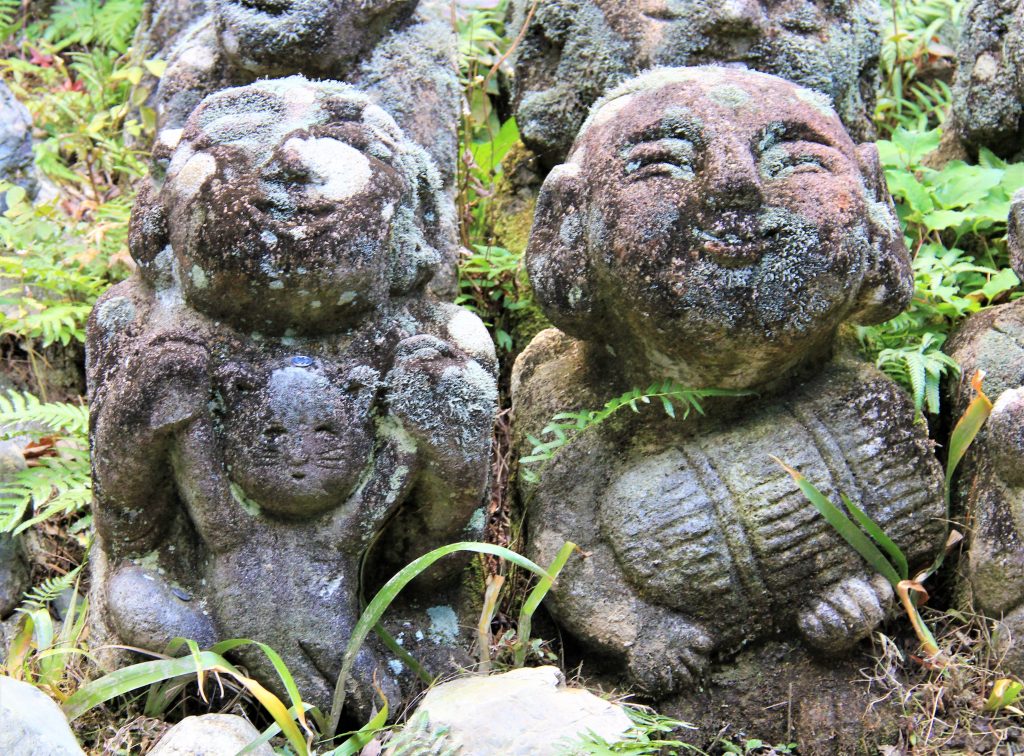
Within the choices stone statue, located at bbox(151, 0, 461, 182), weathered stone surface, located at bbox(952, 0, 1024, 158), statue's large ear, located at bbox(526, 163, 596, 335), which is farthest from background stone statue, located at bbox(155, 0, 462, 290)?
weathered stone surface, located at bbox(952, 0, 1024, 158)

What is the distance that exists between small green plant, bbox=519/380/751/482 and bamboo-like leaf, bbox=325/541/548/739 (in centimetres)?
38

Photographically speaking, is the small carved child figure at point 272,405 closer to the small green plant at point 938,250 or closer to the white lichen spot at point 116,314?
the white lichen spot at point 116,314

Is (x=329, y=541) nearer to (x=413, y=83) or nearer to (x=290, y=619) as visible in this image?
(x=290, y=619)

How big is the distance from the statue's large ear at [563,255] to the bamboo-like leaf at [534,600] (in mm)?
546

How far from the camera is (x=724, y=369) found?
2945 millimetres

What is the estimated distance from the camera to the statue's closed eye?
289 cm

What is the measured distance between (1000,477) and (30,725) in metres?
2.13

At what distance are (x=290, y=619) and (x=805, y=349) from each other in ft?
4.26

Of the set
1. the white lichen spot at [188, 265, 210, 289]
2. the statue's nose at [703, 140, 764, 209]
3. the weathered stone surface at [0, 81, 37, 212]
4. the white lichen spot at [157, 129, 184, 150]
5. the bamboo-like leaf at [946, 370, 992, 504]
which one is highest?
the white lichen spot at [157, 129, 184, 150]

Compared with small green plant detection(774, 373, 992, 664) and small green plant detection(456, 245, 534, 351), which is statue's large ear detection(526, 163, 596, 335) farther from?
small green plant detection(456, 245, 534, 351)

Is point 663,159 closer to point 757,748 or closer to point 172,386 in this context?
point 172,386

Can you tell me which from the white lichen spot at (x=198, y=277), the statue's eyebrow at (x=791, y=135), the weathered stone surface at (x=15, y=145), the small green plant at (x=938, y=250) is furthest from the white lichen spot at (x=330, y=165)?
the weathered stone surface at (x=15, y=145)

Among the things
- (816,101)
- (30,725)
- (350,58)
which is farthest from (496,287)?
(30,725)

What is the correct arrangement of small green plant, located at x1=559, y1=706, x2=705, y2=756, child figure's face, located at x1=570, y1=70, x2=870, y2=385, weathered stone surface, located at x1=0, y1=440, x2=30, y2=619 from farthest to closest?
1. weathered stone surface, located at x1=0, y1=440, x2=30, y2=619
2. child figure's face, located at x1=570, y1=70, x2=870, y2=385
3. small green plant, located at x1=559, y1=706, x2=705, y2=756
